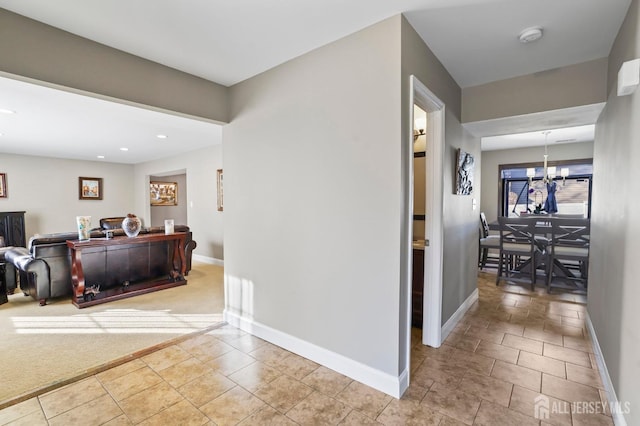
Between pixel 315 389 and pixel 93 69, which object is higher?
pixel 93 69

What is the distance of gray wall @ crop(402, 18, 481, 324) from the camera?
2.04 meters

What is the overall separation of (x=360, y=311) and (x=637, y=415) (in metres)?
1.42

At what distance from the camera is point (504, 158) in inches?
268

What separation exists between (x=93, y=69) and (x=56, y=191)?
689 centimetres

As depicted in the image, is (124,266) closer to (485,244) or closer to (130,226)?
(130,226)

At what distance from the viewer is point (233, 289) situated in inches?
123

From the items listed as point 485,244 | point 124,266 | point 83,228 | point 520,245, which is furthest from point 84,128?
point 520,245

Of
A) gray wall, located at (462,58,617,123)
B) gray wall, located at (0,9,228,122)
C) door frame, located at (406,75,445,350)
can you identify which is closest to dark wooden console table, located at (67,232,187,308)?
gray wall, located at (0,9,228,122)

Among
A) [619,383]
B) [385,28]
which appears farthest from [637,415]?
[385,28]

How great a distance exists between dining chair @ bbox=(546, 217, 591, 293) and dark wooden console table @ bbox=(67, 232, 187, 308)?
18.0 ft

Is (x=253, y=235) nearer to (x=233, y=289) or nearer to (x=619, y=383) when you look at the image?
(x=233, y=289)

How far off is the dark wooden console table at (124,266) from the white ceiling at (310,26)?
110 inches

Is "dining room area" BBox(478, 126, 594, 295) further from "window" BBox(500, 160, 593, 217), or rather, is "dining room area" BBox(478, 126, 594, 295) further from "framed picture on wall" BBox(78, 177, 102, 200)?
"framed picture on wall" BBox(78, 177, 102, 200)

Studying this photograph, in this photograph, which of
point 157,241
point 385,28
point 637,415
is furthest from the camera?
point 157,241
